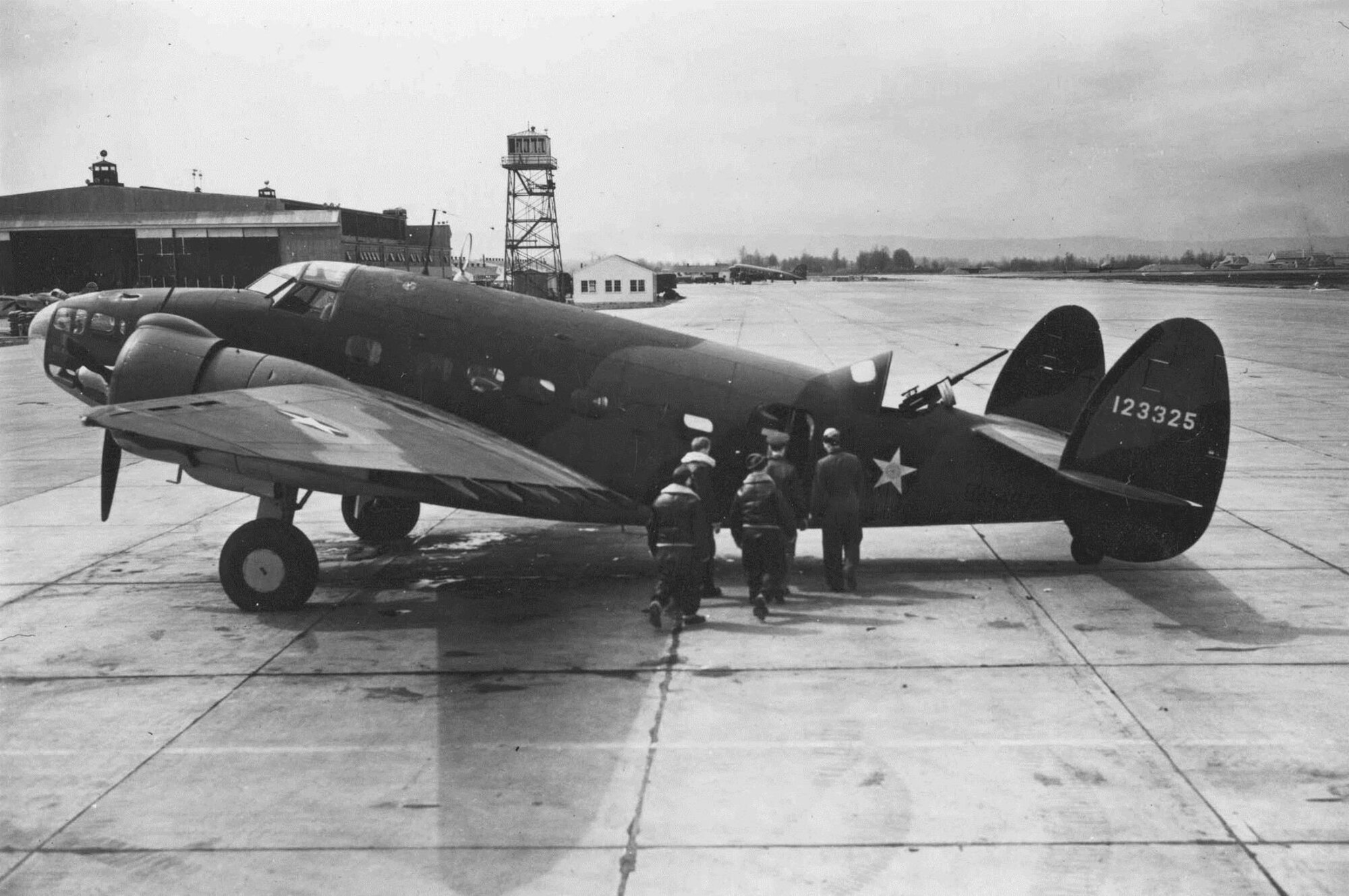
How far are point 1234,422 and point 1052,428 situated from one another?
16490 millimetres

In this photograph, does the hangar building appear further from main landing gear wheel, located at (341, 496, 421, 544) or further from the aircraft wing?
the aircraft wing

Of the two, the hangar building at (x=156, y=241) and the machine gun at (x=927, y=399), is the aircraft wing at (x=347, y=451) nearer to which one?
the machine gun at (x=927, y=399)

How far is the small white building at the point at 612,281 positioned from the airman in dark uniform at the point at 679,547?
10217 centimetres

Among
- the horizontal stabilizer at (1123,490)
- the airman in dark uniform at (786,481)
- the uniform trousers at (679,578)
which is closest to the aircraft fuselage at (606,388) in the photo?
the airman in dark uniform at (786,481)

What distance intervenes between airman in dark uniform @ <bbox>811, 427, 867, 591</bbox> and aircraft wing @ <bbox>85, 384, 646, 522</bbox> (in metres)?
2.27

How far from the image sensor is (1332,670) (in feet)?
33.5

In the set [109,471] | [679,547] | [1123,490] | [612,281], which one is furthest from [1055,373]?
[612,281]

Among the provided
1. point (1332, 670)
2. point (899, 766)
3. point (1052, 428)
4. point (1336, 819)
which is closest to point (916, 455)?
point (1052, 428)

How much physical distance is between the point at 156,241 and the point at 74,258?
18.0 feet

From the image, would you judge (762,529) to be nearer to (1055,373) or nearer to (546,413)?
(546,413)

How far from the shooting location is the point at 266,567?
12430 mm

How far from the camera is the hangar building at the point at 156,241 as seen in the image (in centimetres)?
6600

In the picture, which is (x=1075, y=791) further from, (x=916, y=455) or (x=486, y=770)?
(x=916, y=455)

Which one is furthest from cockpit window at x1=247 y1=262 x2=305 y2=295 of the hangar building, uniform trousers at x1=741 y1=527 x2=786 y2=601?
the hangar building
